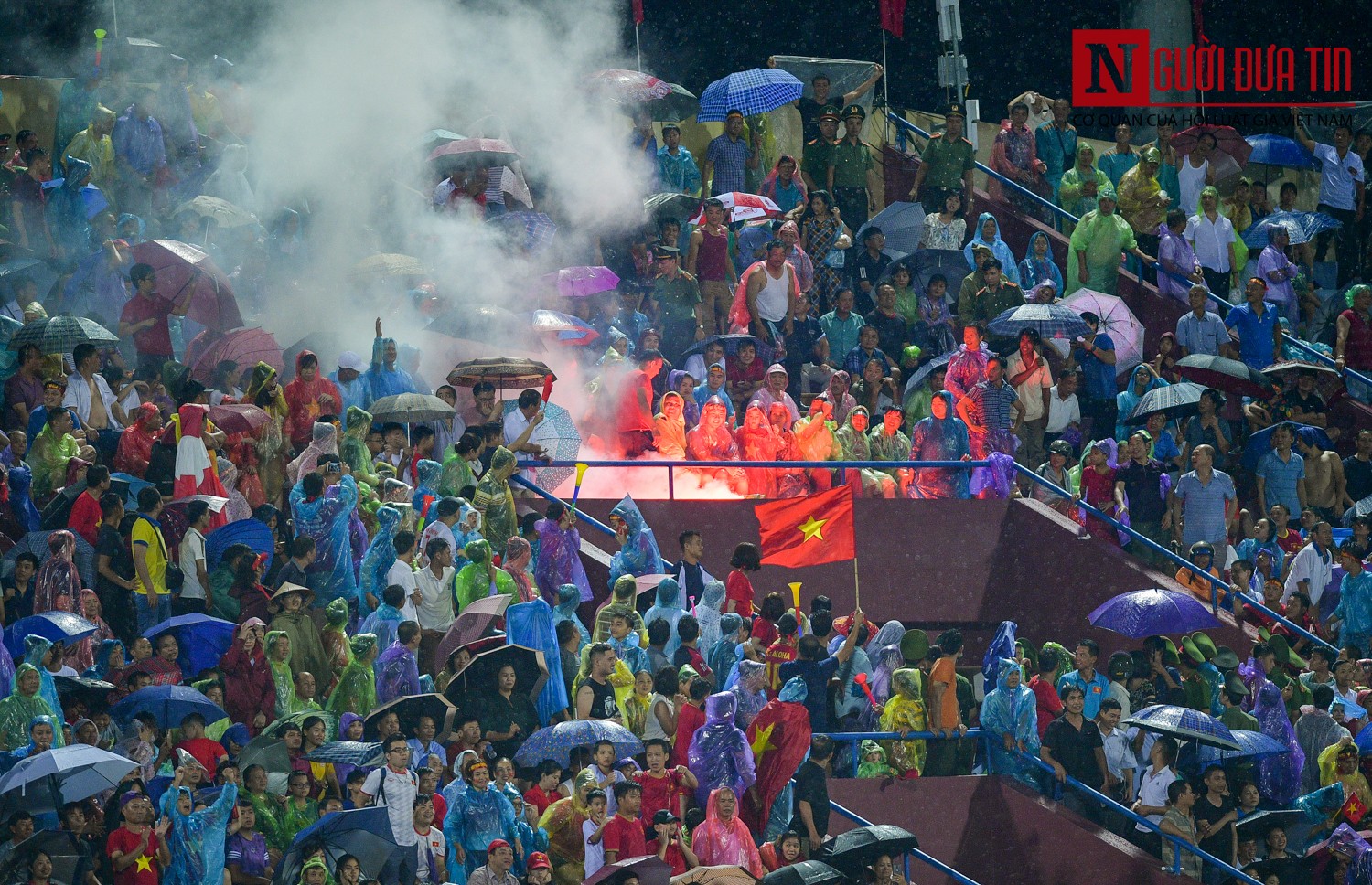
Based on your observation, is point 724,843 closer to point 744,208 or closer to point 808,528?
point 808,528

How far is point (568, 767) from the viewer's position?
14039mm

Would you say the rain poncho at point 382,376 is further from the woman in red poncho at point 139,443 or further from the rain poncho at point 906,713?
the rain poncho at point 906,713

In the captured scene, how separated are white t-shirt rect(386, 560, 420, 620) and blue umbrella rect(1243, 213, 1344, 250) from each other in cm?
1103

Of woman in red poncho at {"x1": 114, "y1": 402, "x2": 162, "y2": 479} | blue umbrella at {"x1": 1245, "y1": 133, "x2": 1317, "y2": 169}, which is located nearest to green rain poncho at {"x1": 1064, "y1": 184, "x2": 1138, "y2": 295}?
blue umbrella at {"x1": 1245, "y1": 133, "x2": 1317, "y2": 169}

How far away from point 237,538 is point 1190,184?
11968 millimetres

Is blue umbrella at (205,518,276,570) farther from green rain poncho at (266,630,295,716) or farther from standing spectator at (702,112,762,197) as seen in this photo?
standing spectator at (702,112,762,197)

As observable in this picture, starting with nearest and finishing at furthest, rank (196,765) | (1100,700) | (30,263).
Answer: (196,765) < (1100,700) < (30,263)

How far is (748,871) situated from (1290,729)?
5.06 m

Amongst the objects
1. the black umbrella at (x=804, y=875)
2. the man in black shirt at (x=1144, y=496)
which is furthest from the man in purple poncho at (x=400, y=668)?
the man in black shirt at (x=1144, y=496)

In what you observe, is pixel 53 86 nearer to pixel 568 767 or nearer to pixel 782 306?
pixel 782 306

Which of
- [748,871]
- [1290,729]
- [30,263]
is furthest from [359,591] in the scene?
[1290,729]

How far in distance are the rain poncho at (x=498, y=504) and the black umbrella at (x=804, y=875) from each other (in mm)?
3838

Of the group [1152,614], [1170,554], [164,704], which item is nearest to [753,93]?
[1170,554]

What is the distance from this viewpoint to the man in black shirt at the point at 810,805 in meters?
14.3
